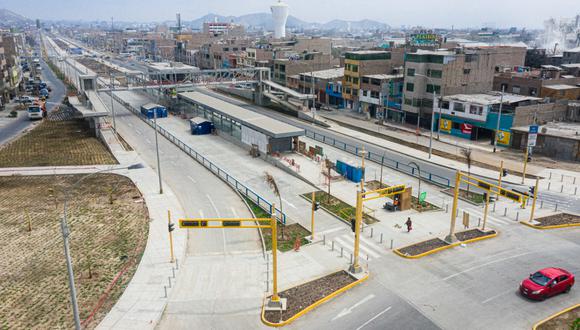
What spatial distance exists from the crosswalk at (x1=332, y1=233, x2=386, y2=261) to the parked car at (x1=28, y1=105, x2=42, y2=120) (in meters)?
71.3

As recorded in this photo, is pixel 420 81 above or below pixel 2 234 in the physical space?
above

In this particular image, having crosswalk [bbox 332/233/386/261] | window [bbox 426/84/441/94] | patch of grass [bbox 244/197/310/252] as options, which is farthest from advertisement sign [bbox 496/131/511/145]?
patch of grass [bbox 244/197/310/252]

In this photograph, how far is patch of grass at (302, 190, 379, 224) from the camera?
3594cm

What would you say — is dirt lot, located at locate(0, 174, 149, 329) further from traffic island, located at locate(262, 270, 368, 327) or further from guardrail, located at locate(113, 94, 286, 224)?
traffic island, located at locate(262, 270, 368, 327)

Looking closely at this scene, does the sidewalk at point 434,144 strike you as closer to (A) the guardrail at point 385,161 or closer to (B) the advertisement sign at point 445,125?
(B) the advertisement sign at point 445,125

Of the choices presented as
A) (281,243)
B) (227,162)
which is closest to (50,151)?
(227,162)

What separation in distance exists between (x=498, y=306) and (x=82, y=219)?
31371 mm

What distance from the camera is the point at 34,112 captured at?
79562 mm

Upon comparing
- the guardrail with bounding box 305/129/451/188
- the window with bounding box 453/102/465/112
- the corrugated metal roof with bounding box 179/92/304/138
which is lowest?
the guardrail with bounding box 305/129/451/188

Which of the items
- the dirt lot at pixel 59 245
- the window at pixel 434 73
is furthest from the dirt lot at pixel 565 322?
the window at pixel 434 73

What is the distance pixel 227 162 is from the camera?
53.5 m

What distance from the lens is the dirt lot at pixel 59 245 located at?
77.5 ft

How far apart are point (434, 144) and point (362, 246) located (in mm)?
36192

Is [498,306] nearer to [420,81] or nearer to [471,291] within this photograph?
[471,291]
